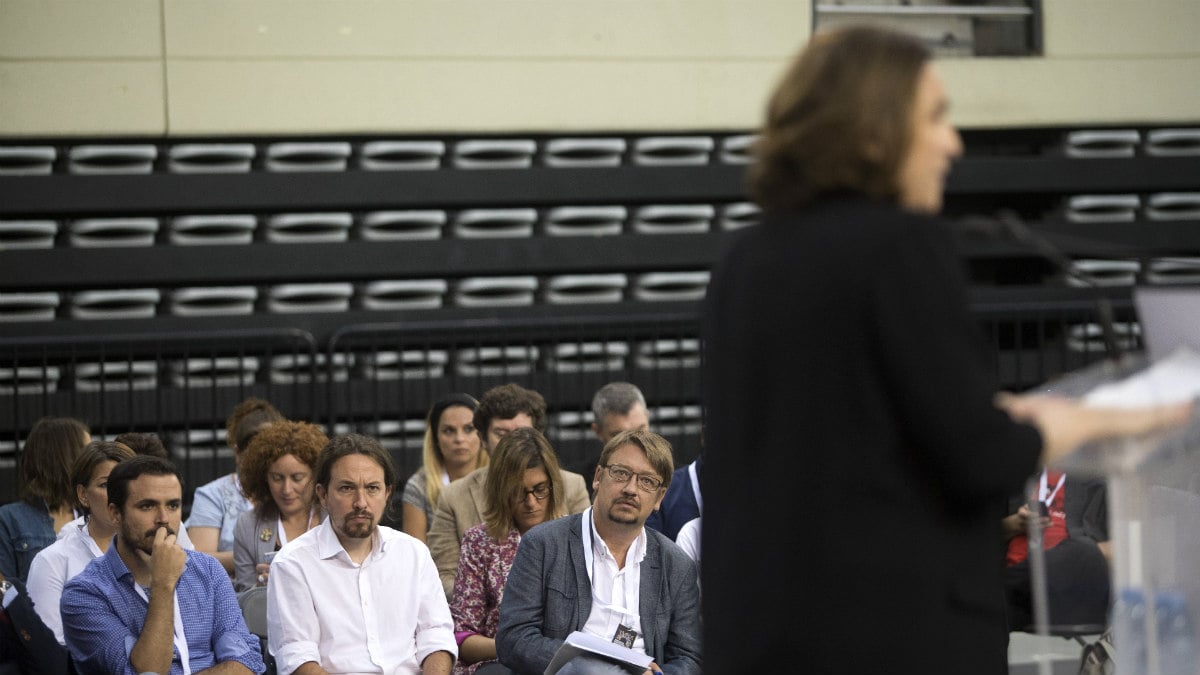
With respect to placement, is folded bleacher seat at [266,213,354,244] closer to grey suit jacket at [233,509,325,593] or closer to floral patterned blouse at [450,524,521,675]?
grey suit jacket at [233,509,325,593]

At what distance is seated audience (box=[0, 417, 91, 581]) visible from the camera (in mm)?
6289

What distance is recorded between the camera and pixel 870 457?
2061 millimetres

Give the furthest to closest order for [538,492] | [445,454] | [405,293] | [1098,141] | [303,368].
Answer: [1098,141]
[405,293]
[303,368]
[445,454]
[538,492]

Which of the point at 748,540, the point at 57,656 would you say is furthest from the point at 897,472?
the point at 57,656

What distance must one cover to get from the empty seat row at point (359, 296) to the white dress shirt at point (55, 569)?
434cm

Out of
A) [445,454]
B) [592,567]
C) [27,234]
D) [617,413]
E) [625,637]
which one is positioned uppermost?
[27,234]

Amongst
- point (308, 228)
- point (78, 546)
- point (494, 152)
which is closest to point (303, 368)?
point (308, 228)

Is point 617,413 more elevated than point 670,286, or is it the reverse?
point 670,286

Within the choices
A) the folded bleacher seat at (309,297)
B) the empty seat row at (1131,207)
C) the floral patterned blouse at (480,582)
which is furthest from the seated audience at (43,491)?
the empty seat row at (1131,207)

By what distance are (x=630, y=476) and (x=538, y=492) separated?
0.75 meters

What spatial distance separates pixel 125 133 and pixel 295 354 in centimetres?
185

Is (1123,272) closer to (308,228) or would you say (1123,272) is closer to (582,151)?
(582,151)

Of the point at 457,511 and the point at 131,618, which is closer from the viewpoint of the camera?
the point at 131,618

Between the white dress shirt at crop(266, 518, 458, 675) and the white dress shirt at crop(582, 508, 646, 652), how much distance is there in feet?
1.61
